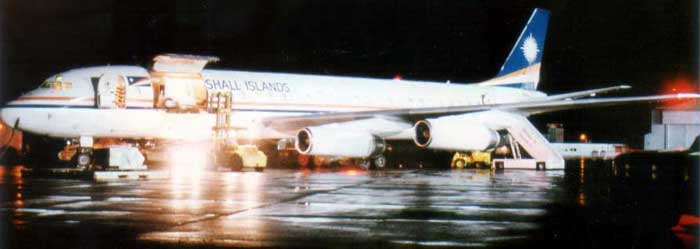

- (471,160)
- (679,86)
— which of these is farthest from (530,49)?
(679,86)

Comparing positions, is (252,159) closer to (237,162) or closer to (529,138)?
(237,162)

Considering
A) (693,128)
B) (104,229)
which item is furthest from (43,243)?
(693,128)

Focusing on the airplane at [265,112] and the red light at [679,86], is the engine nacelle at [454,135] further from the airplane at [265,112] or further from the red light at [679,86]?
the red light at [679,86]

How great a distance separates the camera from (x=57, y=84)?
2247cm

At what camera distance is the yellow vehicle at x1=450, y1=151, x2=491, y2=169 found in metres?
31.7

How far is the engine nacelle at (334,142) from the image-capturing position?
76.1 ft

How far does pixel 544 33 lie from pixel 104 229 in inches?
1265

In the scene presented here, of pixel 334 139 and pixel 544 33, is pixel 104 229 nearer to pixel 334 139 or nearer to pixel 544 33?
pixel 334 139

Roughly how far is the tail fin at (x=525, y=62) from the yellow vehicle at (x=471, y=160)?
5.28 metres

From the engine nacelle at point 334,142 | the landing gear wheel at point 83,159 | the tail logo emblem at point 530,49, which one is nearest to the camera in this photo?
the landing gear wheel at point 83,159

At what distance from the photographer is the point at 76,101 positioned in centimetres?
2242

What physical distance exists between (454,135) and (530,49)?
43.7ft

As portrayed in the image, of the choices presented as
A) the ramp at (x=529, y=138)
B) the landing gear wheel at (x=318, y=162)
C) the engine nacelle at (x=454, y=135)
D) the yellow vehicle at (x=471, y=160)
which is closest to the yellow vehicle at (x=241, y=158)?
the engine nacelle at (x=454, y=135)

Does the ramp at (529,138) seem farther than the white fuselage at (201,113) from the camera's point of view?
Yes
